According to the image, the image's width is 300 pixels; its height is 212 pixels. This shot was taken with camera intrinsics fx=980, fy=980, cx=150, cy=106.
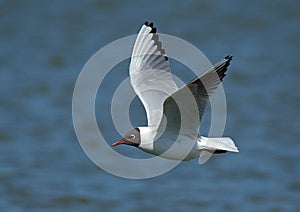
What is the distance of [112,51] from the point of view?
11055mm

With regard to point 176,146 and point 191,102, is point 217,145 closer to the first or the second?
point 176,146

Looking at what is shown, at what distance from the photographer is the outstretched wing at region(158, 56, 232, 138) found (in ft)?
15.9

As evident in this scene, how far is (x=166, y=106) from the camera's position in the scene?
503cm

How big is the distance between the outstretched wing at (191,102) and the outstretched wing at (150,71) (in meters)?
0.33

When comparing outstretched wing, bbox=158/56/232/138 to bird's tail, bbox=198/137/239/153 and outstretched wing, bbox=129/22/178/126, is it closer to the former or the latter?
bird's tail, bbox=198/137/239/153

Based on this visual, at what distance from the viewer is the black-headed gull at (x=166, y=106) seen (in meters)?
4.92

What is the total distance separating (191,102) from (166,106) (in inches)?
5.3

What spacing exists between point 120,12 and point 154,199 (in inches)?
186

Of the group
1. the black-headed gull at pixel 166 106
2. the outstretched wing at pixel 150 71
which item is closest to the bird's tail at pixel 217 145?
the black-headed gull at pixel 166 106

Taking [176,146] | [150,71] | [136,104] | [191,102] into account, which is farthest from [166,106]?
[136,104]

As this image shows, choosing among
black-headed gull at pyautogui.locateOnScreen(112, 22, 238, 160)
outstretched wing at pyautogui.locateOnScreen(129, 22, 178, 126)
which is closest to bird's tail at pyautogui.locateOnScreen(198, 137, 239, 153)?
black-headed gull at pyautogui.locateOnScreen(112, 22, 238, 160)

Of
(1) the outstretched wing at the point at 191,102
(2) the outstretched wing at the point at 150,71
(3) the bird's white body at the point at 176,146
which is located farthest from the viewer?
(2) the outstretched wing at the point at 150,71

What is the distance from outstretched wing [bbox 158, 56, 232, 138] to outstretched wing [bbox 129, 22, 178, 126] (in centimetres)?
33

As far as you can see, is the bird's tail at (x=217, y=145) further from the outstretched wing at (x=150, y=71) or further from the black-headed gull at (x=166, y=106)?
the outstretched wing at (x=150, y=71)
